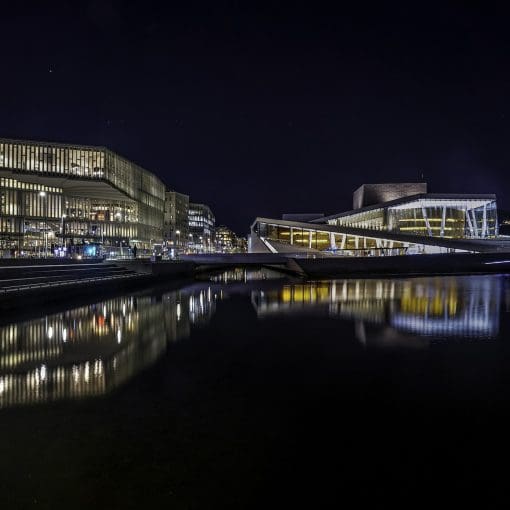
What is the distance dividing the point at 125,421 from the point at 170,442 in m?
1.06

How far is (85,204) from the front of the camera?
75562 mm

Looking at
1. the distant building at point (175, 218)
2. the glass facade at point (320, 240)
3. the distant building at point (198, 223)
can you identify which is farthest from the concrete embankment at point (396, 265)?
the distant building at point (198, 223)

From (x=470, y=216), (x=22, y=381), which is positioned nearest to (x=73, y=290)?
(x=22, y=381)

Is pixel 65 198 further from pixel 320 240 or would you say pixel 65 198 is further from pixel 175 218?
pixel 175 218

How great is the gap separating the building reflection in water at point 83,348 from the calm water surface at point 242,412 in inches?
2.5

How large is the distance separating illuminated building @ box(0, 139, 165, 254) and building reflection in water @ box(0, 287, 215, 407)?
44.7 m

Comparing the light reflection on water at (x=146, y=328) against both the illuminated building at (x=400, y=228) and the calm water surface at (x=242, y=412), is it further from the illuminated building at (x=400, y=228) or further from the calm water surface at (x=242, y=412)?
the illuminated building at (x=400, y=228)

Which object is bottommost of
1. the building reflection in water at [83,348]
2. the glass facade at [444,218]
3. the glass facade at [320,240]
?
the building reflection in water at [83,348]

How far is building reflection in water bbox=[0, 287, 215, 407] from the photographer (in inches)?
324

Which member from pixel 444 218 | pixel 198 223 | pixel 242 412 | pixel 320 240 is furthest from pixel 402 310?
pixel 198 223

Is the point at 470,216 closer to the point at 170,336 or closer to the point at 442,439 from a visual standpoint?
the point at 170,336

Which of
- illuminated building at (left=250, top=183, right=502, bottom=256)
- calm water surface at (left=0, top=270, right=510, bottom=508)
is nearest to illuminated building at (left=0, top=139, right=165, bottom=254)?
illuminated building at (left=250, top=183, right=502, bottom=256)

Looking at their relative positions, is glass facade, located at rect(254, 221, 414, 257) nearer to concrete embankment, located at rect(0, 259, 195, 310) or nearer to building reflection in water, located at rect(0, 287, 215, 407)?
concrete embankment, located at rect(0, 259, 195, 310)

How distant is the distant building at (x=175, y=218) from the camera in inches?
4826
